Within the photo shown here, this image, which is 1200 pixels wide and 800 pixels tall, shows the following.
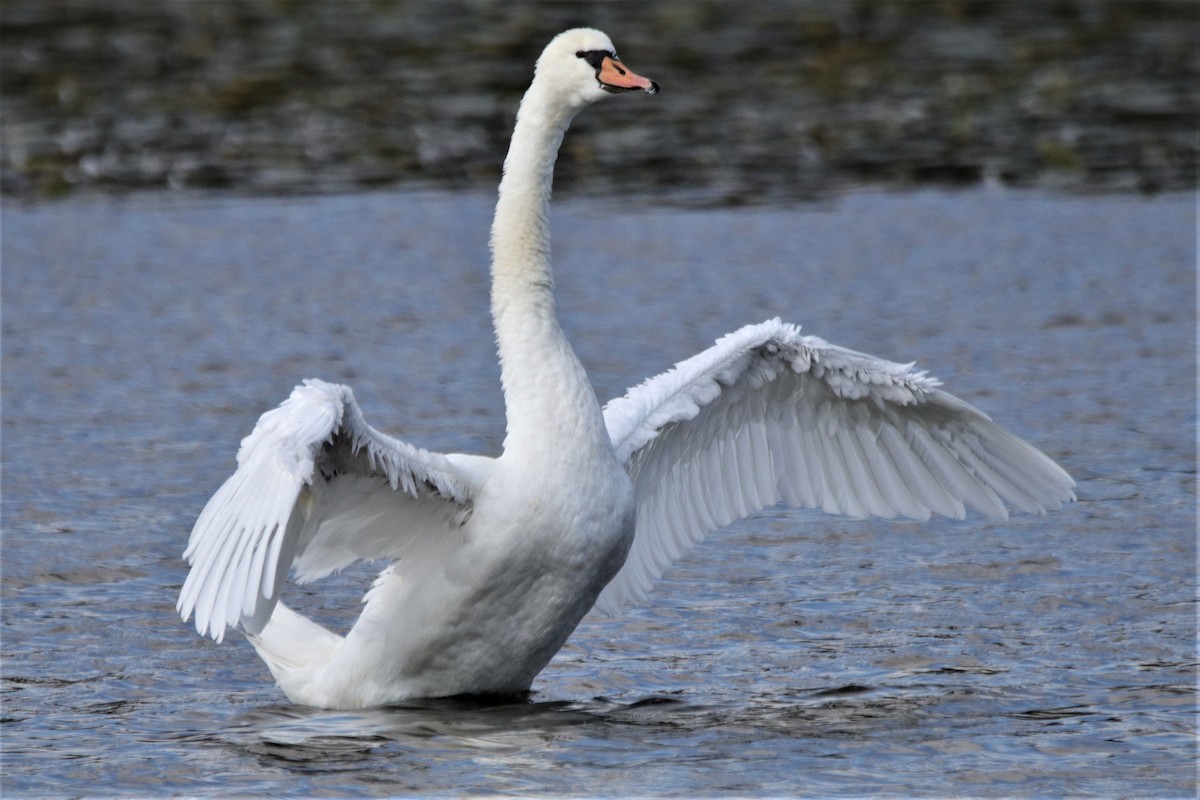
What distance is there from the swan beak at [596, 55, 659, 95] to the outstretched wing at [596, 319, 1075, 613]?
53.0 inches

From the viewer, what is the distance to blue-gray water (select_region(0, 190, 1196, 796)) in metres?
7.39

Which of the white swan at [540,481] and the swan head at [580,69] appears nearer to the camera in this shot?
the white swan at [540,481]

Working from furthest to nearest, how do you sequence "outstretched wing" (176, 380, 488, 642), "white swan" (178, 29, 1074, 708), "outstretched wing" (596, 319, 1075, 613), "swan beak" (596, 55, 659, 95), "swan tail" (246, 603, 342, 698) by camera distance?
"outstretched wing" (596, 319, 1075, 613), "swan tail" (246, 603, 342, 698), "swan beak" (596, 55, 659, 95), "white swan" (178, 29, 1074, 708), "outstretched wing" (176, 380, 488, 642)

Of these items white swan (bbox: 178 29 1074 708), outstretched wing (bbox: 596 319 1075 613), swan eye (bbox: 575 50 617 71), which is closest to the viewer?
white swan (bbox: 178 29 1074 708)

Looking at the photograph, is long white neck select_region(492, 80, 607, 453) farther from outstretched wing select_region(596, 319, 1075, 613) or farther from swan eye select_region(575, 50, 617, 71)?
outstretched wing select_region(596, 319, 1075, 613)

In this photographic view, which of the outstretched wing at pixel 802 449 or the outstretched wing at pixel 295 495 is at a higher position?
the outstretched wing at pixel 802 449

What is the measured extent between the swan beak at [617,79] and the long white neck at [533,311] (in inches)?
8.2

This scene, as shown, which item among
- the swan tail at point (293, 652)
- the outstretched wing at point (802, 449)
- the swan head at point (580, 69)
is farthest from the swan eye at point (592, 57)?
the swan tail at point (293, 652)

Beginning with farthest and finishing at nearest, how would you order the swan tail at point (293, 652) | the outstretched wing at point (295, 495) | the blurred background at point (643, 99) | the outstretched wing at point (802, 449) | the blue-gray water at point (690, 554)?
1. the blurred background at point (643, 99)
2. the outstretched wing at point (802, 449)
3. the swan tail at point (293, 652)
4. the blue-gray water at point (690, 554)
5. the outstretched wing at point (295, 495)

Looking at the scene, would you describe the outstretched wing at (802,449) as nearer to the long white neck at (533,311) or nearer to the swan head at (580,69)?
the long white neck at (533,311)

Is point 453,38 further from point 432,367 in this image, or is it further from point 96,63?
point 432,367

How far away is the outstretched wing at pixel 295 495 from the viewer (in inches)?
261

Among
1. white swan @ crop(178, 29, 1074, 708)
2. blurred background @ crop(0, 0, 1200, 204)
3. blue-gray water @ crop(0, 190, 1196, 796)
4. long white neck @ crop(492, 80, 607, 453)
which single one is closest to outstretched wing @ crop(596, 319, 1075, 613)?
white swan @ crop(178, 29, 1074, 708)

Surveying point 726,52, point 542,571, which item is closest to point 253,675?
point 542,571
